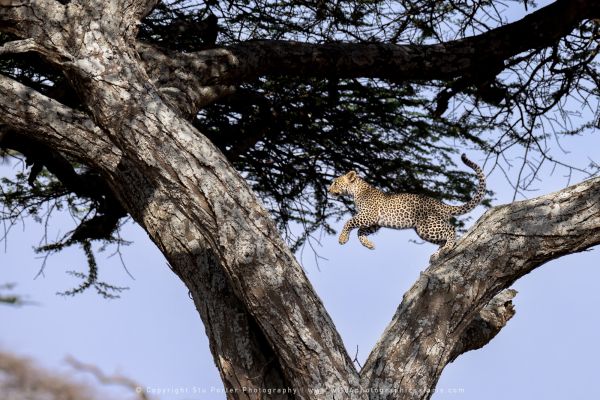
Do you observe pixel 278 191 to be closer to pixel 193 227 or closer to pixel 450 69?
pixel 450 69

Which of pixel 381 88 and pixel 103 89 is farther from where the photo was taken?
pixel 381 88

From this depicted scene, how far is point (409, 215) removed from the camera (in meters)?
5.90

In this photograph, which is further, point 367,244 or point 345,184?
point 345,184

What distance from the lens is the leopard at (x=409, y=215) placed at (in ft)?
18.7

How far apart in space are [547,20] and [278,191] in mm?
3105

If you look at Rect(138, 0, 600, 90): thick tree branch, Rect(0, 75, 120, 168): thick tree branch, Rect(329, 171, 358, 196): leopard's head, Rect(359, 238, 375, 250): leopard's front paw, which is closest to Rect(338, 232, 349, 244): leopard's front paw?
Rect(359, 238, 375, 250): leopard's front paw

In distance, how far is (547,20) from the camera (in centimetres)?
681

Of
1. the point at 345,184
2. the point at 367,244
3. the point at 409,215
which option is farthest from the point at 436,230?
the point at 345,184

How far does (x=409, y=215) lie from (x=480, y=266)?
3.37ft

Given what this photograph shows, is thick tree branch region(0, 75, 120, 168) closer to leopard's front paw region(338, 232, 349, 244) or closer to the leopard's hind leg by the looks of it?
leopard's front paw region(338, 232, 349, 244)

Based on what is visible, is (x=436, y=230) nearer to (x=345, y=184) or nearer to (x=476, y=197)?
(x=476, y=197)

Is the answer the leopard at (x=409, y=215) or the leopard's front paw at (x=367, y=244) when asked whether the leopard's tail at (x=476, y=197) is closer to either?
the leopard at (x=409, y=215)

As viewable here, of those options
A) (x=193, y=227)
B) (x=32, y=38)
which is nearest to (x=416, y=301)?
(x=193, y=227)

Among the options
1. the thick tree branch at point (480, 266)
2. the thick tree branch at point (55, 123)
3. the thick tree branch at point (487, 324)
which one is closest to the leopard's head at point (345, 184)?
the thick tree branch at point (487, 324)
